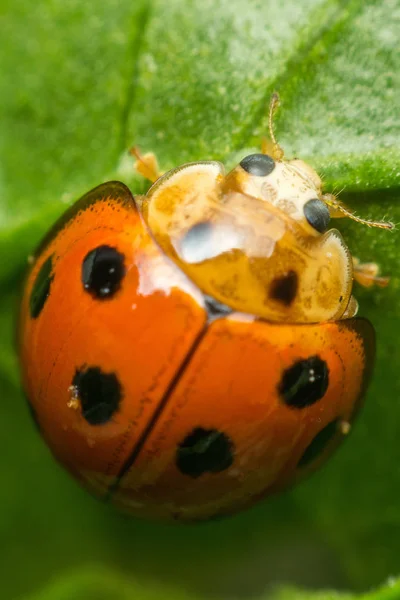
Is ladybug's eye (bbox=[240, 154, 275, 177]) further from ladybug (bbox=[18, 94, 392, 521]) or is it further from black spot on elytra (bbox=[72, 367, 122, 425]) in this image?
black spot on elytra (bbox=[72, 367, 122, 425])

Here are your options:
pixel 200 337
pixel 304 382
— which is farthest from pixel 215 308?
pixel 304 382

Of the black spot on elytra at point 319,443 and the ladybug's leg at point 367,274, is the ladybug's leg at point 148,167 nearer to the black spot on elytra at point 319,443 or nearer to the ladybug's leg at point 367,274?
the ladybug's leg at point 367,274

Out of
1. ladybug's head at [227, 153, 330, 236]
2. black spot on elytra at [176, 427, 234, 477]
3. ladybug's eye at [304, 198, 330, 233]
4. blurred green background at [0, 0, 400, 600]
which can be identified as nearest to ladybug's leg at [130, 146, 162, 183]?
blurred green background at [0, 0, 400, 600]

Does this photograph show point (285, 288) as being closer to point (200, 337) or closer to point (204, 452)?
point (200, 337)

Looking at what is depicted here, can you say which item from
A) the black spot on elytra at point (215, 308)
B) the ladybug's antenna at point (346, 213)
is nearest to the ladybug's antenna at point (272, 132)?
the ladybug's antenna at point (346, 213)

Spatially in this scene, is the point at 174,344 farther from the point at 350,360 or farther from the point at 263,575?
the point at 263,575

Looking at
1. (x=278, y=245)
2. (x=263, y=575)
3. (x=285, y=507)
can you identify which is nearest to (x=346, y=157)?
(x=278, y=245)
